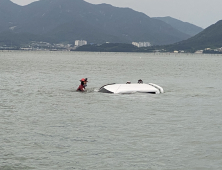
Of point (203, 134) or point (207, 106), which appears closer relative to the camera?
point (203, 134)

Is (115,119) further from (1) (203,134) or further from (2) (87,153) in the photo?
(2) (87,153)

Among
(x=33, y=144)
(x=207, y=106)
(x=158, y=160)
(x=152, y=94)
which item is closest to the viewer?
(x=158, y=160)

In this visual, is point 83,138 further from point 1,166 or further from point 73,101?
Result: point 73,101

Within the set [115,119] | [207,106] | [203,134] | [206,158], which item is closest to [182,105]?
[207,106]

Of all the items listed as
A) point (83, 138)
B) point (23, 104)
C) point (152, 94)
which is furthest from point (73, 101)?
point (83, 138)

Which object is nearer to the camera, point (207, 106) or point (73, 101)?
point (207, 106)

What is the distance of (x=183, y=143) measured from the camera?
21.8m

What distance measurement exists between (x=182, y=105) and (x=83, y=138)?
53.8ft

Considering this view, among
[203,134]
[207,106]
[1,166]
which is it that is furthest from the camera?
[207,106]

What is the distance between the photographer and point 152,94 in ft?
143

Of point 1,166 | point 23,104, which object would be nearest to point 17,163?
point 1,166

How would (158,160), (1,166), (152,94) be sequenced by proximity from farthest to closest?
1. (152,94)
2. (158,160)
3. (1,166)

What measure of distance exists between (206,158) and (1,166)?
931cm

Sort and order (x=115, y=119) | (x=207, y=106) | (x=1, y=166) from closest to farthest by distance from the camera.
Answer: (x=1, y=166) < (x=115, y=119) < (x=207, y=106)
